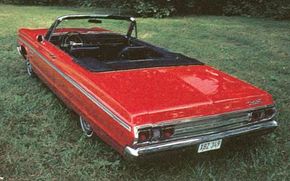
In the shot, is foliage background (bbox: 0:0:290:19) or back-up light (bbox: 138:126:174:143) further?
foliage background (bbox: 0:0:290:19)

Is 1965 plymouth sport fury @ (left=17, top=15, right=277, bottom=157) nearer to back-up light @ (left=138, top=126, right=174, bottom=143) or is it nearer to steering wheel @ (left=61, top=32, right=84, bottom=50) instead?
back-up light @ (left=138, top=126, right=174, bottom=143)

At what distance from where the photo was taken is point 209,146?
4086mm

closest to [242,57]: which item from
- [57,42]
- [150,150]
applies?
[57,42]

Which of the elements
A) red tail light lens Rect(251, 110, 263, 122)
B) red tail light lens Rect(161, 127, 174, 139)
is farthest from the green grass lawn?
red tail light lens Rect(251, 110, 263, 122)

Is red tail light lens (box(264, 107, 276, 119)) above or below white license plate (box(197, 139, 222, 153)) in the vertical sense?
above

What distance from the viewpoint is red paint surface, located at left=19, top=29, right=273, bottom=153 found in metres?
3.88

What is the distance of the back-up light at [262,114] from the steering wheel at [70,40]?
2708 mm

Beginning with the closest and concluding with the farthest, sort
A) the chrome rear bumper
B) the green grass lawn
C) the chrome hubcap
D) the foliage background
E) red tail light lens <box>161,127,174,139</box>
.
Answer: the chrome rear bumper < red tail light lens <box>161,127,174,139</box> < the green grass lawn < the chrome hubcap < the foliage background

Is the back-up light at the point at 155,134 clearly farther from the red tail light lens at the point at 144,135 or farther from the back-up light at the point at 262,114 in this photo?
the back-up light at the point at 262,114

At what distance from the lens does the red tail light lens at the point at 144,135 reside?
3758 mm

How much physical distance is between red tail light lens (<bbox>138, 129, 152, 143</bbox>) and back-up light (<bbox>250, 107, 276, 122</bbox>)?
48.6 inches

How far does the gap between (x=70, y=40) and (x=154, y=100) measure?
103 inches

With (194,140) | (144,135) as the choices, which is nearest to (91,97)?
(144,135)

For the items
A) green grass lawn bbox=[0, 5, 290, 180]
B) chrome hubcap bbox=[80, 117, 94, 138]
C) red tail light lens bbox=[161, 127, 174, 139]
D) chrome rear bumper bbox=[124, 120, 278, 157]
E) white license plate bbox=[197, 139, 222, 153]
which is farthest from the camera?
chrome hubcap bbox=[80, 117, 94, 138]
